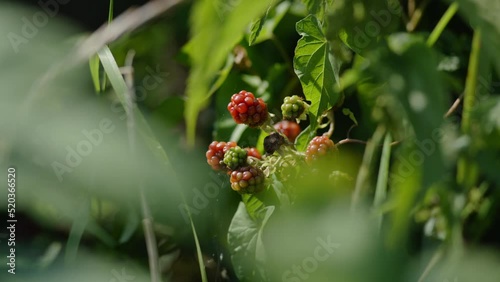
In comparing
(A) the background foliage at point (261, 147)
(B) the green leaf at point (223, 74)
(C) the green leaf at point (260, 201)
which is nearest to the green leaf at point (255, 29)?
(A) the background foliage at point (261, 147)

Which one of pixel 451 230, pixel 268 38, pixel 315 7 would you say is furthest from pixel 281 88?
pixel 451 230

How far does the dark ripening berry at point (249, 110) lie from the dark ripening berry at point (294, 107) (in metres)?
0.03

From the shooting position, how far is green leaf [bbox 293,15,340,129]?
3.34ft

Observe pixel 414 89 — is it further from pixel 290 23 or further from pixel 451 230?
pixel 290 23

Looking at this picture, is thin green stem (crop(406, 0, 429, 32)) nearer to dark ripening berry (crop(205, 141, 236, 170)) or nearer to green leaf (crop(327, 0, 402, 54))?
green leaf (crop(327, 0, 402, 54))

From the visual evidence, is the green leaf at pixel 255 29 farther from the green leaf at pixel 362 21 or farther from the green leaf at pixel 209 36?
the green leaf at pixel 209 36

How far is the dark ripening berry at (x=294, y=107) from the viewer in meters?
1.07

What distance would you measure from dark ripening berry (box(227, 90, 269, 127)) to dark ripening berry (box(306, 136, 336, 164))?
0.09 meters

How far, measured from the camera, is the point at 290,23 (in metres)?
1.45

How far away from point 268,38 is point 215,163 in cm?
40

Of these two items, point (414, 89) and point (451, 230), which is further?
point (451, 230)

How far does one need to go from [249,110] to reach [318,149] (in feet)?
0.40

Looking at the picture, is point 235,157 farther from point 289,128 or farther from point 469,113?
point 469,113

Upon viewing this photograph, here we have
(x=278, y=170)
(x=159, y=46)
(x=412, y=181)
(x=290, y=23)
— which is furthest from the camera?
(x=159, y=46)
